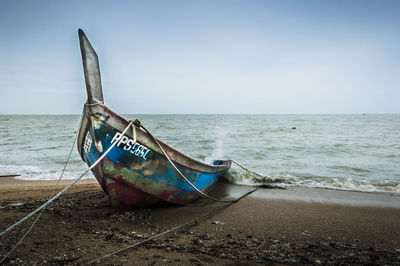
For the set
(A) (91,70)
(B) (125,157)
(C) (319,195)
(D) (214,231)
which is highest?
(A) (91,70)

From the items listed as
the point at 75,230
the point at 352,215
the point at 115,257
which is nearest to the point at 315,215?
the point at 352,215

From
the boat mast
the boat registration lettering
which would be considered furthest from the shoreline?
the boat mast

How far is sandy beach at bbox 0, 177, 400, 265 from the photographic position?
2.92 meters

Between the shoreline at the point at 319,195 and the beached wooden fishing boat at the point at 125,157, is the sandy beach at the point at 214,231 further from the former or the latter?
the beached wooden fishing boat at the point at 125,157

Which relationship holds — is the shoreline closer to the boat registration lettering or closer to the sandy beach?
the sandy beach

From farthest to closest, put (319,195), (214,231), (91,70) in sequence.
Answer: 1. (319,195)
2. (214,231)
3. (91,70)

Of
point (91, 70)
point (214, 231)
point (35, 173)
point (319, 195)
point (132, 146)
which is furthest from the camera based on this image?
point (35, 173)

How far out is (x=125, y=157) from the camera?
13.3 ft

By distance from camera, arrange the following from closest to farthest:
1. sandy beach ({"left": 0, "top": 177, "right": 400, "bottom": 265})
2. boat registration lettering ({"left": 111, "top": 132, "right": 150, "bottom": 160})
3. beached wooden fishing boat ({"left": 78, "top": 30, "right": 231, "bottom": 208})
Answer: sandy beach ({"left": 0, "top": 177, "right": 400, "bottom": 265})
beached wooden fishing boat ({"left": 78, "top": 30, "right": 231, "bottom": 208})
boat registration lettering ({"left": 111, "top": 132, "right": 150, "bottom": 160})

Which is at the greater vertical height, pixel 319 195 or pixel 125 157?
pixel 125 157

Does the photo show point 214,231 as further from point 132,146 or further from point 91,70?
point 91,70

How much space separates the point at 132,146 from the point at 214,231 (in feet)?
6.65

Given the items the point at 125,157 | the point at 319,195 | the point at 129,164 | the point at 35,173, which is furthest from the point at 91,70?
the point at 35,173

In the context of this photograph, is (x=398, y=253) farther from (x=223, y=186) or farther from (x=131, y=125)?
(x=223, y=186)
